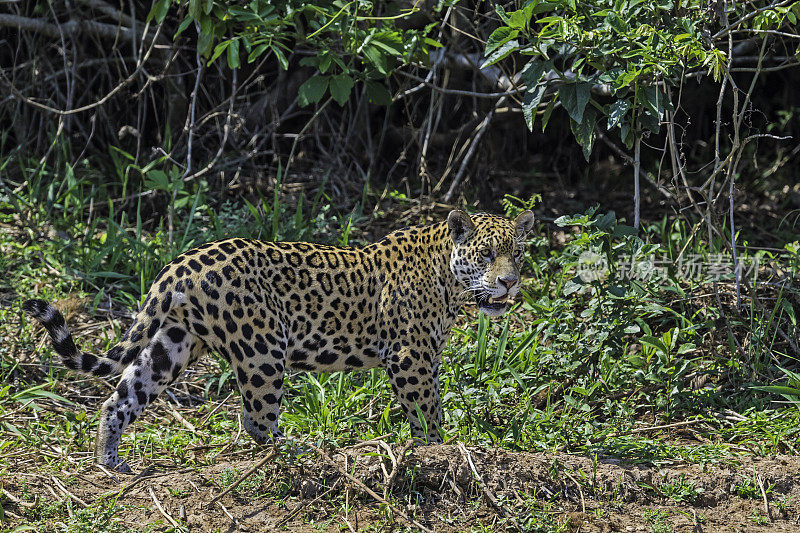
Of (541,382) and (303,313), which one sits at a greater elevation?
(303,313)

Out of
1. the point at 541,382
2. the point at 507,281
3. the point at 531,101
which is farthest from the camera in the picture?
the point at 541,382

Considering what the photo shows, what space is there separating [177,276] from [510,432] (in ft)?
7.29

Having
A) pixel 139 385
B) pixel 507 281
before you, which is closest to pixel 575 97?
pixel 507 281

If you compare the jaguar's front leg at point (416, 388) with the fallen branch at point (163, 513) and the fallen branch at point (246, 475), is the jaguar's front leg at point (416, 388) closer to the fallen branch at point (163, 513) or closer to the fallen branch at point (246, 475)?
the fallen branch at point (246, 475)

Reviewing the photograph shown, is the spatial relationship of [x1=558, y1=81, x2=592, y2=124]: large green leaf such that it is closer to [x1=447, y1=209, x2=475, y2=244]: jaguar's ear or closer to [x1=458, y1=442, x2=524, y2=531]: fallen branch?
[x1=447, y1=209, x2=475, y2=244]: jaguar's ear

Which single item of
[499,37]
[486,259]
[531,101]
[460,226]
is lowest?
[486,259]

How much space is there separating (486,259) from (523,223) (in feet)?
1.45

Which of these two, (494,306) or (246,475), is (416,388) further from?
(246,475)

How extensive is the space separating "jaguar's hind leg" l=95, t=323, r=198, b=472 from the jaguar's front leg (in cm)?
122

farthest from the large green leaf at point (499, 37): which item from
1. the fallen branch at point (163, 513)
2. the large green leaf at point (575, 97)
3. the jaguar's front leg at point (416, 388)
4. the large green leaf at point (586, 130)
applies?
the fallen branch at point (163, 513)

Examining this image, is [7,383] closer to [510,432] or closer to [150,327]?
[150,327]

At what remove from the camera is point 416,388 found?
570cm

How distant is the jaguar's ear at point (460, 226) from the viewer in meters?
5.87

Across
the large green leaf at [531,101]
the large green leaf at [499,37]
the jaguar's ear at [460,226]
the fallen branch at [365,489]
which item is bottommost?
the fallen branch at [365,489]
